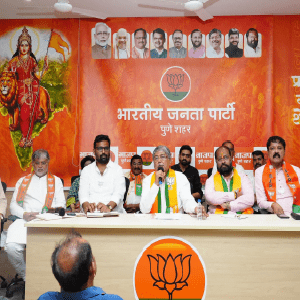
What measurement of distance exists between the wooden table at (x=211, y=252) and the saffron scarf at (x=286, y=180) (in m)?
1.14

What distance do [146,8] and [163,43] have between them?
0.59 meters

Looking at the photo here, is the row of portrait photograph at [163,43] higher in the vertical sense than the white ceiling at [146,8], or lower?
lower

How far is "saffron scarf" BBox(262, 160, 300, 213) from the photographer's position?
387 centimetres

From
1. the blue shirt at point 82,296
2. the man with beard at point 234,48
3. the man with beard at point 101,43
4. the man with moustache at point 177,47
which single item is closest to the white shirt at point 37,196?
the man with beard at point 101,43

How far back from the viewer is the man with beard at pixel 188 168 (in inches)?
186

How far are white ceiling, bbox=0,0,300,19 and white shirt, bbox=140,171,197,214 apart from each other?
8.39ft

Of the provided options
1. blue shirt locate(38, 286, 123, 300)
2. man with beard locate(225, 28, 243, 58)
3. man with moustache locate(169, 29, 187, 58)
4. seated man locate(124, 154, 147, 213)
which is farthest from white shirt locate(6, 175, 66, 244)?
man with beard locate(225, 28, 243, 58)

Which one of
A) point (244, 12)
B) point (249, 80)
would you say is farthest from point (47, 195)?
point (244, 12)

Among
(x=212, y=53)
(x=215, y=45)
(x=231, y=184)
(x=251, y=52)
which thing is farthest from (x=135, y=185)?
(x=251, y=52)

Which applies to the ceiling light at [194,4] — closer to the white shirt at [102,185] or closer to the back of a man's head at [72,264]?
the white shirt at [102,185]

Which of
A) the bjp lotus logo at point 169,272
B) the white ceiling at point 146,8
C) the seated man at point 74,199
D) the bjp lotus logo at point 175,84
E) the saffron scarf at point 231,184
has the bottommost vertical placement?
the bjp lotus logo at point 169,272

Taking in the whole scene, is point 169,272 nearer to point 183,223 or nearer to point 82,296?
point 183,223

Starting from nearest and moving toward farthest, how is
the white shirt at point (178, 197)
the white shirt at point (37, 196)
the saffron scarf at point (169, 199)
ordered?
the white shirt at point (178, 197)
the saffron scarf at point (169, 199)
the white shirt at point (37, 196)

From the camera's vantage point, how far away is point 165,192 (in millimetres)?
3641
